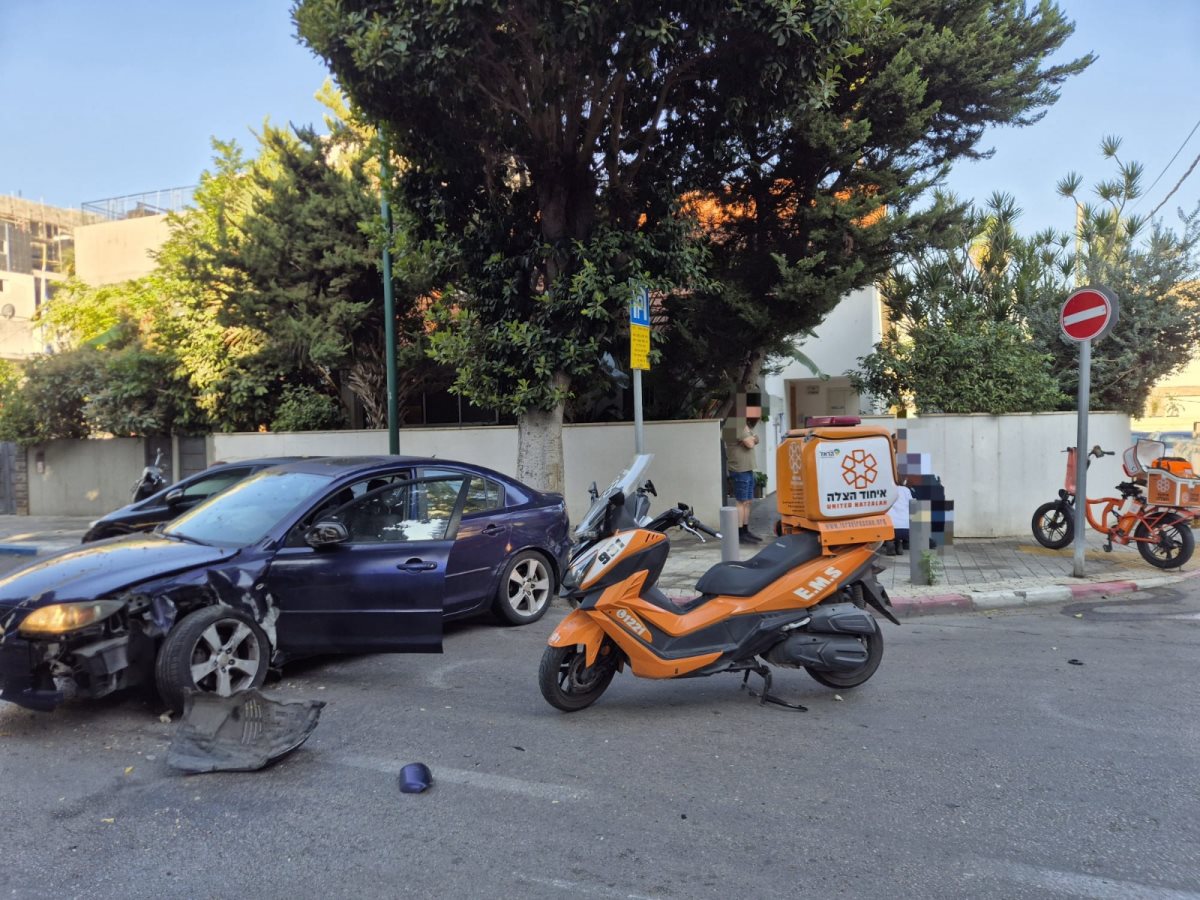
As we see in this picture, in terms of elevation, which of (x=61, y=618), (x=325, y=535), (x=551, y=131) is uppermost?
(x=551, y=131)

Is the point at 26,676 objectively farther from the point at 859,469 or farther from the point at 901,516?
the point at 901,516

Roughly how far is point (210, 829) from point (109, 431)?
15.6 m

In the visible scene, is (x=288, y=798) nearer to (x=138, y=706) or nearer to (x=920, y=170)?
(x=138, y=706)

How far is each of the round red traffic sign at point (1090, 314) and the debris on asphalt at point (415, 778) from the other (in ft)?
25.1

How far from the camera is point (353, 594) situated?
5082 millimetres

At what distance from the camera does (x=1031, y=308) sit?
12.5 metres

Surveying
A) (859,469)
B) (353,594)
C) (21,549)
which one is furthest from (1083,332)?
(21,549)

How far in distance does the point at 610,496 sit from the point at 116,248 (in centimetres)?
2952

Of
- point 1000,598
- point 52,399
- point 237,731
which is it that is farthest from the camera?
point 52,399

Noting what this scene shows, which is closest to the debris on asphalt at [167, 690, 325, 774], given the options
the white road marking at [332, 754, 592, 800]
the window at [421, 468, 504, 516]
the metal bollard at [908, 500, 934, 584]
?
the white road marking at [332, 754, 592, 800]

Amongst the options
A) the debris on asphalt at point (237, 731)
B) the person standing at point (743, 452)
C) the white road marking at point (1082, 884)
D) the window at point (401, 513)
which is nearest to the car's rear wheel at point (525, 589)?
the window at point (401, 513)

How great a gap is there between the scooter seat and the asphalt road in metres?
0.70

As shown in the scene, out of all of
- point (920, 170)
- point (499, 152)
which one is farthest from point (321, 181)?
point (920, 170)

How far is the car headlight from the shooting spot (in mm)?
4172
